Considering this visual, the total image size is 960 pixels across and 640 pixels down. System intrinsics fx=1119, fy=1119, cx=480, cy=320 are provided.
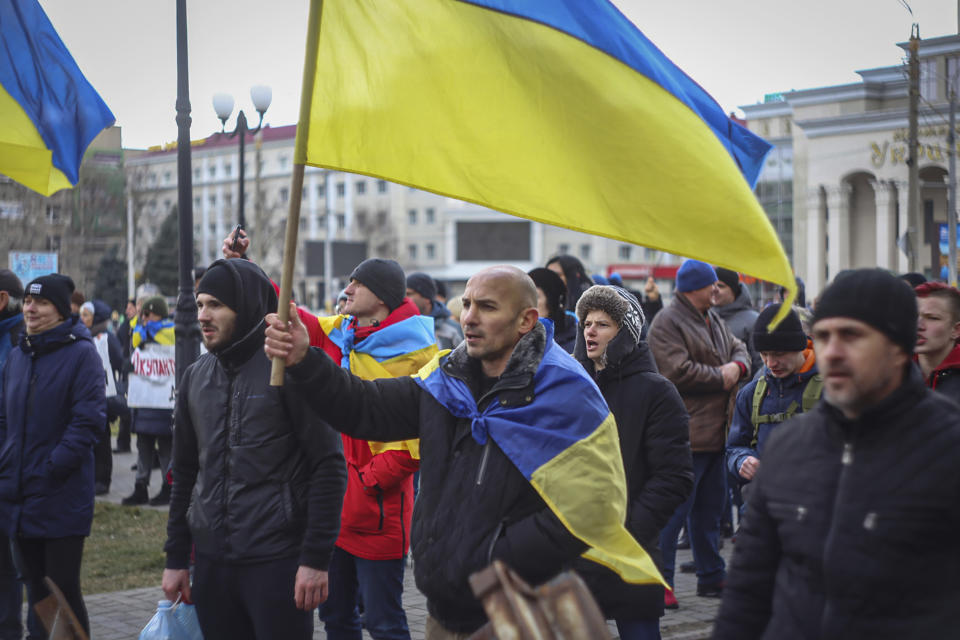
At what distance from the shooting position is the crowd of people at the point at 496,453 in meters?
2.84

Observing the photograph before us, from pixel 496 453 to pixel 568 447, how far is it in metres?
0.25

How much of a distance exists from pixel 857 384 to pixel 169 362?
417 inches

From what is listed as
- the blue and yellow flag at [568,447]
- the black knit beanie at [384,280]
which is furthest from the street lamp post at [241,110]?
A: the blue and yellow flag at [568,447]

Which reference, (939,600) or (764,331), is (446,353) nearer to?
(939,600)

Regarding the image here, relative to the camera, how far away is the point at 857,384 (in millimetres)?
2854

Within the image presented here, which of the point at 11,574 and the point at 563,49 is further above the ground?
the point at 563,49

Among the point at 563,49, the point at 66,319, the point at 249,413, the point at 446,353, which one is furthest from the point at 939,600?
the point at 66,319

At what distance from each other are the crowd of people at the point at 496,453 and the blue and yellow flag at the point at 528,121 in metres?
0.41

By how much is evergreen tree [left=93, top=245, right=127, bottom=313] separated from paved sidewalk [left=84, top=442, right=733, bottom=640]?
218 feet

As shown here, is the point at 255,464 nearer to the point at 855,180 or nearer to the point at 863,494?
the point at 863,494

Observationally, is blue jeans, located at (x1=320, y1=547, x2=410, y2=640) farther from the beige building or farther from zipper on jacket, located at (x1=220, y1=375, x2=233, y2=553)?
the beige building

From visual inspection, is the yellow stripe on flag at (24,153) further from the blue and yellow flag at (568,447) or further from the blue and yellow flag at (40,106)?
the blue and yellow flag at (568,447)

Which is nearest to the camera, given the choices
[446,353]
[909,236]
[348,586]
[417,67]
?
[417,67]

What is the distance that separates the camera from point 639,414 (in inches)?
225
